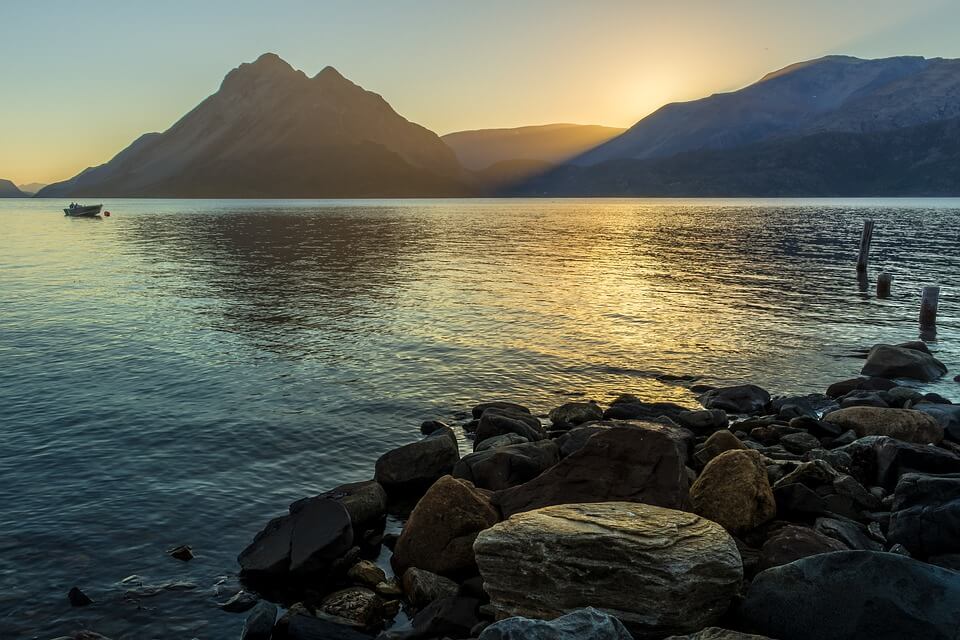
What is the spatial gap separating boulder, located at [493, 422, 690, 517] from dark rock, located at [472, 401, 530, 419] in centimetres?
679

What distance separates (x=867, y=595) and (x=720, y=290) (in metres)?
41.5

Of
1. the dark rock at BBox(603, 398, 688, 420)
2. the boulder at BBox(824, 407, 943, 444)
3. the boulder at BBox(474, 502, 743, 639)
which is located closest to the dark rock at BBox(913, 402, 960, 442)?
the boulder at BBox(824, 407, 943, 444)

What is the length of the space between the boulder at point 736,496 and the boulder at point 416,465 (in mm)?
5796

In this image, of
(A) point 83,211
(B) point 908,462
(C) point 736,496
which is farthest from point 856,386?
(A) point 83,211

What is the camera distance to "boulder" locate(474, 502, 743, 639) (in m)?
8.57

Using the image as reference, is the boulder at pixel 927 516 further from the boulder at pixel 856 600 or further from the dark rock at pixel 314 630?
the dark rock at pixel 314 630

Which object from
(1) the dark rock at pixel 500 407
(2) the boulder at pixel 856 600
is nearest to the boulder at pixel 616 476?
(2) the boulder at pixel 856 600

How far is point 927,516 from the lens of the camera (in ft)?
36.2

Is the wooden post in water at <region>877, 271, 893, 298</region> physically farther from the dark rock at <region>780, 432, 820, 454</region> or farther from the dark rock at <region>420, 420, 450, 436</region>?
the dark rock at <region>420, 420, 450, 436</region>

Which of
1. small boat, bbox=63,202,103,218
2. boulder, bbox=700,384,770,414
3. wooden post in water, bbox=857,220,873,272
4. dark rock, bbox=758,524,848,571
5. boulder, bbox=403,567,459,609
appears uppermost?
small boat, bbox=63,202,103,218

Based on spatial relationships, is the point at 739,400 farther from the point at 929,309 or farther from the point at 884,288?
the point at 884,288

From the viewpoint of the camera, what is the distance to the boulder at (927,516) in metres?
10.7

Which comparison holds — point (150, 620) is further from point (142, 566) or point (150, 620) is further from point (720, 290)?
point (720, 290)

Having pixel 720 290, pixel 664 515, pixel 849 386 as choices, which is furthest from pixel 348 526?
pixel 720 290
